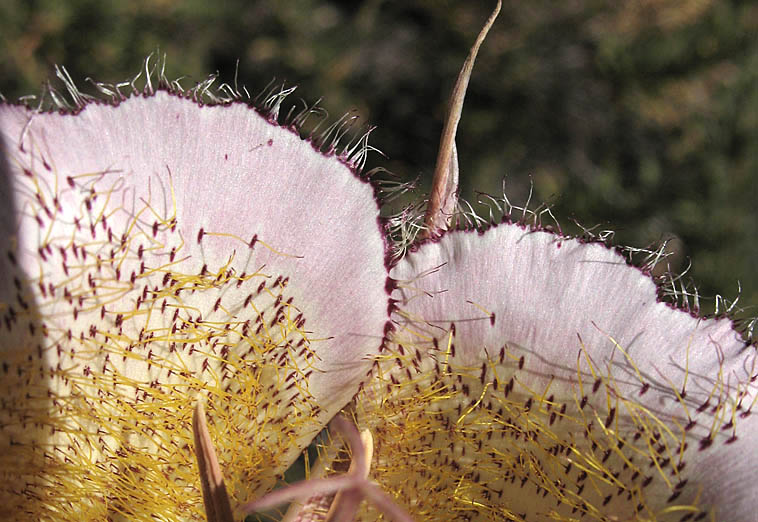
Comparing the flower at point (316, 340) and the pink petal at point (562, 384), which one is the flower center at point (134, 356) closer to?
the flower at point (316, 340)

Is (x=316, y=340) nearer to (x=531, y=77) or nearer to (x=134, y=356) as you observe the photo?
(x=134, y=356)

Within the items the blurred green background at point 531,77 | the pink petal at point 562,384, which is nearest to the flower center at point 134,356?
the pink petal at point 562,384

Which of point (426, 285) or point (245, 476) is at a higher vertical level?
point (426, 285)

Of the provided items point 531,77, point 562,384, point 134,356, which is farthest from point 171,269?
point 531,77

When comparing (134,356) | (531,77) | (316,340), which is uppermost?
(531,77)

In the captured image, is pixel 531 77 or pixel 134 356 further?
pixel 531 77

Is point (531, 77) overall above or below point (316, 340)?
above

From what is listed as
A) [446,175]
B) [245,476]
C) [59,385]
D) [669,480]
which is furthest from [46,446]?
[669,480]

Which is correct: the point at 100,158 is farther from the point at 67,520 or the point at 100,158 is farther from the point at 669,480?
the point at 669,480
